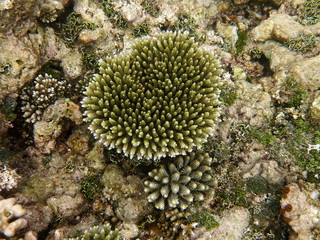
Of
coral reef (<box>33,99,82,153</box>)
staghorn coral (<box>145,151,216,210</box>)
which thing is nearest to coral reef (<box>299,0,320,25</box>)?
staghorn coral (<box>145,151,216,210</box>)

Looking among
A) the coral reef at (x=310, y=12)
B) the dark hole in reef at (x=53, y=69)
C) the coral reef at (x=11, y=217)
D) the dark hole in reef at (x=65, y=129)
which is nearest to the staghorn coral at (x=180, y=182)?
the dark hole in reef at (x=65, y=129)

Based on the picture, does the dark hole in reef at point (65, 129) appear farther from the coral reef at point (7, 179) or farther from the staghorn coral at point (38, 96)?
the coral reef at point (7, 179)

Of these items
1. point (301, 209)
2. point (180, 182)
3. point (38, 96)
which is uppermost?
point (301, 209)

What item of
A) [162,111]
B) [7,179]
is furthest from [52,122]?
[162,111]

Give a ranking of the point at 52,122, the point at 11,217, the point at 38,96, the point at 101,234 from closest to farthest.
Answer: the point at 11,217
the point at 101,234
the point at 52,122
the point at 38,96

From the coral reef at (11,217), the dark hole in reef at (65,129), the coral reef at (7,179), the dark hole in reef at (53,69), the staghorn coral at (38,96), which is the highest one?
the dark hole in reef at (53,69)

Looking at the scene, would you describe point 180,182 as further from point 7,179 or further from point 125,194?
point 7,179
